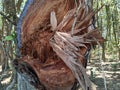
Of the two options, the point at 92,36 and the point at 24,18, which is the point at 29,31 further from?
the point at 92,36

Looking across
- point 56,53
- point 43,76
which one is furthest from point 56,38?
point 43,76

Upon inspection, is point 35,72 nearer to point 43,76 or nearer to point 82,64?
point 43,76

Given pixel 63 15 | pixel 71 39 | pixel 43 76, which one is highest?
pixel 63 15

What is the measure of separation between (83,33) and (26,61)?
283 millimetres

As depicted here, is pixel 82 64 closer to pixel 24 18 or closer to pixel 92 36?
pixel 92 36

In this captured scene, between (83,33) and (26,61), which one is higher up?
(83,33)

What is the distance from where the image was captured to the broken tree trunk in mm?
1185

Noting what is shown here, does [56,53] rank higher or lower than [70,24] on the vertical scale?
lower

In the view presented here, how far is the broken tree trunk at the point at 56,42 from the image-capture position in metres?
1.18

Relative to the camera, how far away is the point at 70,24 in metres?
1.24

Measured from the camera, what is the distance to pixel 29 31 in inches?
49.9

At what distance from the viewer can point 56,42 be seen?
3.91ft

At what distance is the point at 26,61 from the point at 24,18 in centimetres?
19

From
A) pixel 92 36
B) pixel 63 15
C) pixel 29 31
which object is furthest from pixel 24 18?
pixel 92 36
